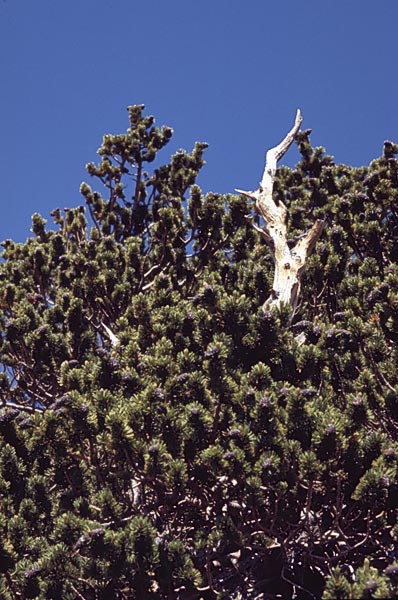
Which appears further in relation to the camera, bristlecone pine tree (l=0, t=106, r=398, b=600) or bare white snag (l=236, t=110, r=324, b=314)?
bare white snag (l=236, t=110, r=324, b=314)

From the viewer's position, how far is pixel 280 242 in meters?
8.84

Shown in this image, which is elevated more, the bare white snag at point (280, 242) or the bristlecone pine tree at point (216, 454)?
the bare white snag at point (280, 242)

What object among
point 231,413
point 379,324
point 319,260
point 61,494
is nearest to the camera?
point 231,413

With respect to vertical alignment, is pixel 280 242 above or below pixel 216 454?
above

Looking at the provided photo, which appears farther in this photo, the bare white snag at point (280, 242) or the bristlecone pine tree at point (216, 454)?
the bare white snag at point (280, 242)

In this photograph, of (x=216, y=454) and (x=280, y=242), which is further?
(x=280, y=242)

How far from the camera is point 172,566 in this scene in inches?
203

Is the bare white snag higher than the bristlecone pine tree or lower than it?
higher

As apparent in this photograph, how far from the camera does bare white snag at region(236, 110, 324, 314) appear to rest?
812cm

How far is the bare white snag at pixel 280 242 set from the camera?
8.12 m

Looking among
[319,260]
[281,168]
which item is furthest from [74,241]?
[319,260]

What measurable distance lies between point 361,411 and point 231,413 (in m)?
1.10

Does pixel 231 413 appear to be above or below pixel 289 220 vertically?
below

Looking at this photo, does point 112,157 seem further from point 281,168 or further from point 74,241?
point 281,168
